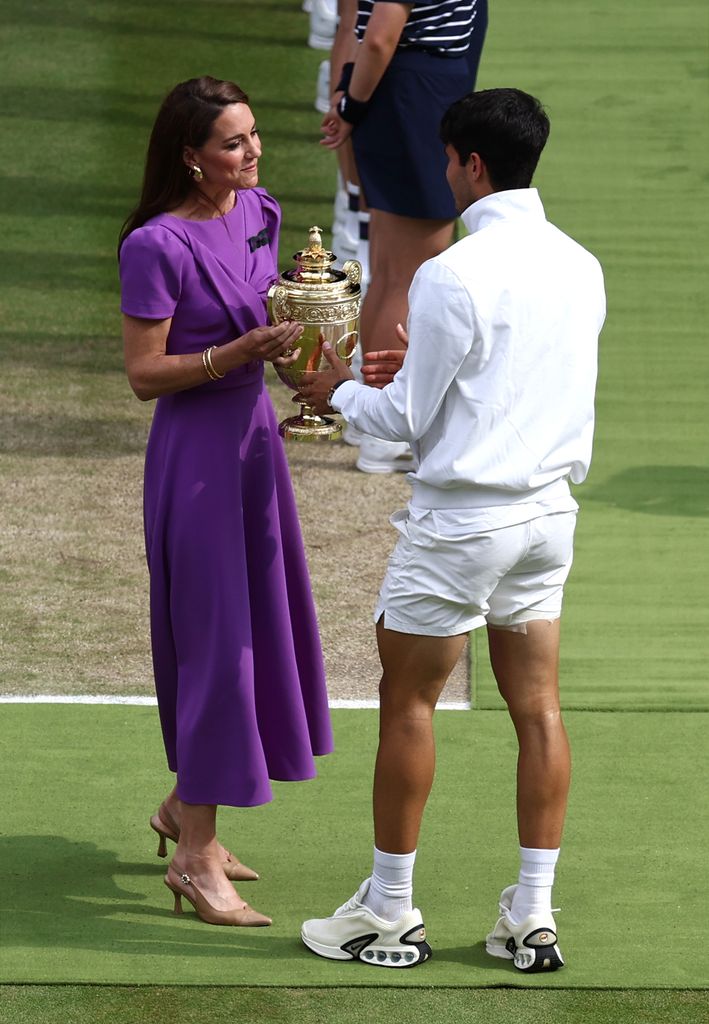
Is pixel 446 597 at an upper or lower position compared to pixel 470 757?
upper

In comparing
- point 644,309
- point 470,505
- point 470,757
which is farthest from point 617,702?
point 644,309

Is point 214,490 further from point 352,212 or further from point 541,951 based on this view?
point 352,212

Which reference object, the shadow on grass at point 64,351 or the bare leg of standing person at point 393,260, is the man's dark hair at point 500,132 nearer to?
the bare leg of standing person at point 393,260

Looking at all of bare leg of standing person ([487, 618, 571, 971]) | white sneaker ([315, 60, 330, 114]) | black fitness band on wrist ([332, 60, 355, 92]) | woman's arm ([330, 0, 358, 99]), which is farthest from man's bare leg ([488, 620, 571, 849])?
white sneaker ([315, 60, 330, 114])

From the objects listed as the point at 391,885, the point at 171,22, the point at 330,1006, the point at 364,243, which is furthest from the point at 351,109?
the point at 171,22

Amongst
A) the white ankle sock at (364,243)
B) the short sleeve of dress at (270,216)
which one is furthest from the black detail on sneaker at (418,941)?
the white ankle sock at (364,243)

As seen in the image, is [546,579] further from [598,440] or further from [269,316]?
[598,440]

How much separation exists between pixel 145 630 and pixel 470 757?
4.75 feet

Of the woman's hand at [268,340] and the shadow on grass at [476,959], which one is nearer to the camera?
the woman's hand at [268,340]

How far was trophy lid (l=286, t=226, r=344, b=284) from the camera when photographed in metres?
4.29

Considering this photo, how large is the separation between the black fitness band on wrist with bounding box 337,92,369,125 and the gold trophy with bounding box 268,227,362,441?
123 inches

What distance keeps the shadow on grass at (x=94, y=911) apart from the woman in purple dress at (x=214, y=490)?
9 centimetres

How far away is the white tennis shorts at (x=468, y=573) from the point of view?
13.0 feet

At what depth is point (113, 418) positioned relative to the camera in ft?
27.4
